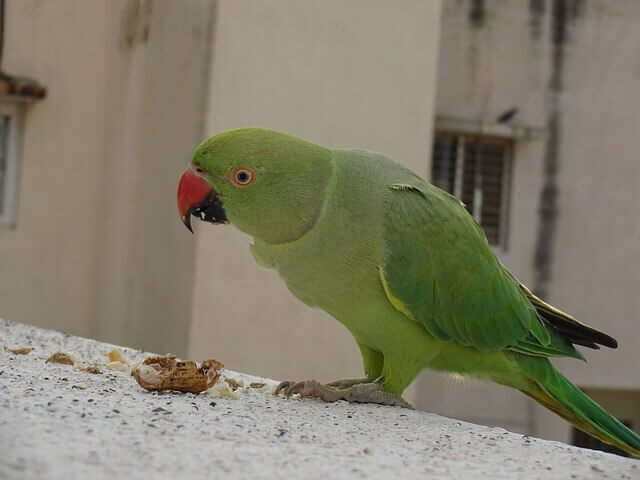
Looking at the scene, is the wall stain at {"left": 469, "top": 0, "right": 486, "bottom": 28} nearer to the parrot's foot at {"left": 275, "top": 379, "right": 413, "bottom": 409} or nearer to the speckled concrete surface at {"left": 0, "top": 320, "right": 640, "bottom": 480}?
the parrot's foot at {"left": 275, "top": 379, "right": 413, "bottom": 409}

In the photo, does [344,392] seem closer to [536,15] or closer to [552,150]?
[552,150]

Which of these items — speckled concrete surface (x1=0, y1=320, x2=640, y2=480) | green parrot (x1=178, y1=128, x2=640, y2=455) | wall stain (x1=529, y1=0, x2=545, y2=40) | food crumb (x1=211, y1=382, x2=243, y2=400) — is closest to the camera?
speckled concrete surface (x1=0, y1=320, x2=640, y2=480)

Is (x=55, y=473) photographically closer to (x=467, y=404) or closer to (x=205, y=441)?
(x=205, y=441)

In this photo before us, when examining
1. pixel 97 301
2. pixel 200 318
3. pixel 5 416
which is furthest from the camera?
pixel 97 301

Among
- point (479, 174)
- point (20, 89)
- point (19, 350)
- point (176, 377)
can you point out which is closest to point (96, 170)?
point (20, 89)

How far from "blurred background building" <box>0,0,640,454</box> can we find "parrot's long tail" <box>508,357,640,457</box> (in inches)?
166

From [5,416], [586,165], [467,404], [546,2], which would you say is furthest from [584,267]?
[5,416]

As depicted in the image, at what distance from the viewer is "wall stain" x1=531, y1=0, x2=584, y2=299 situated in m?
→ 9.88

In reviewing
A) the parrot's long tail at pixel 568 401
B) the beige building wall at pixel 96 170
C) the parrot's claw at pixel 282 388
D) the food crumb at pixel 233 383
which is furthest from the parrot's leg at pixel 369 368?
the beige building wall at pixel 96 170

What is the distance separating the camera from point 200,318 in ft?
25.3

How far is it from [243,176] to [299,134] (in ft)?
14.8

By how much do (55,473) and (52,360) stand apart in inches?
67.4

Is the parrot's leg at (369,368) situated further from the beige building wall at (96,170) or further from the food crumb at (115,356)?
the beige building wall at (96,170)

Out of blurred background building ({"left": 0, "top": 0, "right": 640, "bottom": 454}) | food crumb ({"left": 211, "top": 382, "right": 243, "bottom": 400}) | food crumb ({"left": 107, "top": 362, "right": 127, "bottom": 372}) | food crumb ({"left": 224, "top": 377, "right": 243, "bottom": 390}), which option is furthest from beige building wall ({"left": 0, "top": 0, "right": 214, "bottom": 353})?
food crumb ({"left": 211, "top": 382, "right": 243, "bottom": 400})
